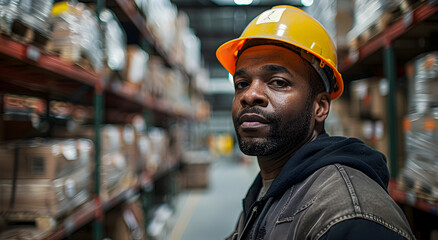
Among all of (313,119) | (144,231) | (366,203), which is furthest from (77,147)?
(144,231)

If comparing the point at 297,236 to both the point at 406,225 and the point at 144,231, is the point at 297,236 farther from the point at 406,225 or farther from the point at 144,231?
the point at 144,231

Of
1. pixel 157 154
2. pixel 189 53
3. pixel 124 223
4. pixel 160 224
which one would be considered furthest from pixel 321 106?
pixel 189 53

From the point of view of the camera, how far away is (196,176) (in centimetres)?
862

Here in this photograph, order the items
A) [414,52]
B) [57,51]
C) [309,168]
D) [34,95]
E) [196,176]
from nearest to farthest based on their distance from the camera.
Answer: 1. [309,168]
2. [57,51]
3. [414,52]
4. [34,95]
5. [196,176]

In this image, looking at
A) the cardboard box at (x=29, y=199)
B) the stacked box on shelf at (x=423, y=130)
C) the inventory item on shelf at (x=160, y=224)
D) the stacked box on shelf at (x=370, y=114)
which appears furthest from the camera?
the inventory item on shelf at (x=160, y=224)

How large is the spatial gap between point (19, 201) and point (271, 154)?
1.47m

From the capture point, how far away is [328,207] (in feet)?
3.08

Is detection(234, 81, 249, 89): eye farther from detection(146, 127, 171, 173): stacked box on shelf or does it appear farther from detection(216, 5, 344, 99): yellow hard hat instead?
detection(146, 127, 171, 173): stacked box on shelf

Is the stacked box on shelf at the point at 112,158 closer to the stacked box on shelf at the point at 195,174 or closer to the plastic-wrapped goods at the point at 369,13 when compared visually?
→ the plastic-wrapped goods at the point at 369,13

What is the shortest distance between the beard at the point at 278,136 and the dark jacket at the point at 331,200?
0.12 m

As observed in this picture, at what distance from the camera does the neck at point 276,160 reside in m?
1.43

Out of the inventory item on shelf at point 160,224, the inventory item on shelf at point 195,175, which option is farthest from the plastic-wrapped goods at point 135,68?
the inventory item on shelf at point 195,175

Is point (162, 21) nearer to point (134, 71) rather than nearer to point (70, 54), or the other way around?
point (134, 71)

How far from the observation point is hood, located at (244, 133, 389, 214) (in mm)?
1110
